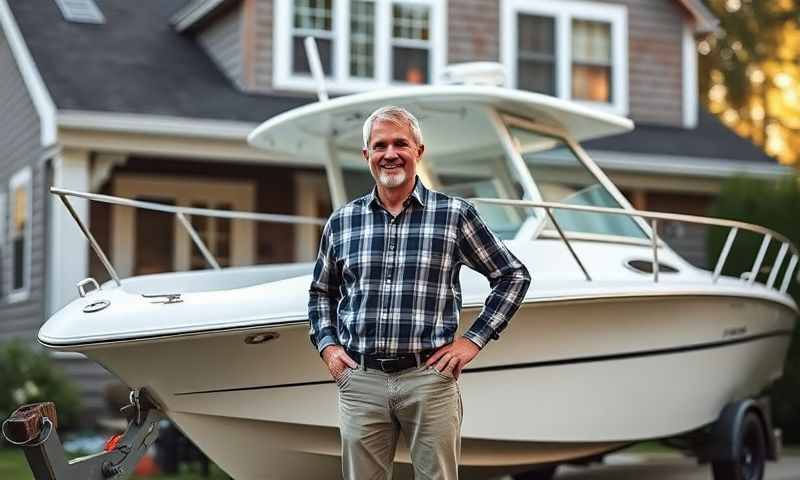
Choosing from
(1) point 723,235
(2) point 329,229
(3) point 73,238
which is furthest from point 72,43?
(2) point 329,229

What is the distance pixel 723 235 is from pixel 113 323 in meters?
7.29

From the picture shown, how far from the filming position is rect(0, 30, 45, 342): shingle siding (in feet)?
40.9

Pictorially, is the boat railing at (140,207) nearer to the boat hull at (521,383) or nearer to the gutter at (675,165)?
the boat hull at (521,383)

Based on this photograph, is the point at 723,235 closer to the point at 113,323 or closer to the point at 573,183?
the point at 573,183

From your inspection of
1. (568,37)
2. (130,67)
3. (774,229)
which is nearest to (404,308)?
(774,229)

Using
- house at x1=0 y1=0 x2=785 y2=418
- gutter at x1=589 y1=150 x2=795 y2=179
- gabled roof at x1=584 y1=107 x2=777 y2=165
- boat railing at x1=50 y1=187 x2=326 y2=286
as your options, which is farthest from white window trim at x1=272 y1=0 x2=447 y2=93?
boat railing at x1=50 y1=187 x2=326 y2=286

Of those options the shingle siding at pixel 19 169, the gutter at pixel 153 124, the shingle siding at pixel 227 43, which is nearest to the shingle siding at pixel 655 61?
the shingle siding at pixel 227 43

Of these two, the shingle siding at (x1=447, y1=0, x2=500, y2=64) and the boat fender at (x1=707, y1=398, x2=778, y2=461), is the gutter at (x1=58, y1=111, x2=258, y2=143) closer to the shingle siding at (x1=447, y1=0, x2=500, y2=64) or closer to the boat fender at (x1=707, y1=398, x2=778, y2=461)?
the shingle siding at (x1=447, y1=0, x2=500, y2=64)

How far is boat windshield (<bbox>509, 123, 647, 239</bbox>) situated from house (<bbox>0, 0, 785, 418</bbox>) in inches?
200

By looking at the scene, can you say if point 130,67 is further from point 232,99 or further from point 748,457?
point 748,457

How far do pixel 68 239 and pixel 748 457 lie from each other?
21.1ft

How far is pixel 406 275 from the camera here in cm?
410

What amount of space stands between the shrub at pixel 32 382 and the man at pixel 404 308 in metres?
6.82

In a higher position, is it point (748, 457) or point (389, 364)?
point (389, 364)
